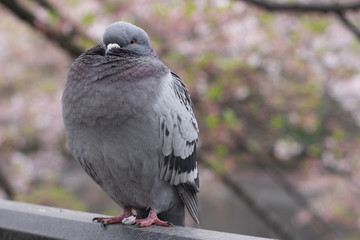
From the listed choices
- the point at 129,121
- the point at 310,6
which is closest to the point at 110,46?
the point at 129,121

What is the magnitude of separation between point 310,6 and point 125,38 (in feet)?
5.37

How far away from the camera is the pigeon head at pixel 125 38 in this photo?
185 cm

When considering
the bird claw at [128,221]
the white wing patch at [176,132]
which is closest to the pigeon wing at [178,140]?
the white wing patch at [176,132]

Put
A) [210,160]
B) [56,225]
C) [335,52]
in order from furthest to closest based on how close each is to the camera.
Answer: [335,52] < [210,160] < [56,225]

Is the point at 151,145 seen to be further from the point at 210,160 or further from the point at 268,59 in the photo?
the point at 268,59

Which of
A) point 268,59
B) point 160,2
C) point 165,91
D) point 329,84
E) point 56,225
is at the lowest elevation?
point 56,225

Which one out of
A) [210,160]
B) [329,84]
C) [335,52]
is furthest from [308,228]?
[210,160]

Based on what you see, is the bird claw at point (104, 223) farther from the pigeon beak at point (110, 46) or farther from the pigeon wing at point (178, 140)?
the pigeon beak at point (110, 46)

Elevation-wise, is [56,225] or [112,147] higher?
[112,147]

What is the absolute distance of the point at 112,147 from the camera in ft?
5.82

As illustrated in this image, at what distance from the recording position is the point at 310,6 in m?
3.02

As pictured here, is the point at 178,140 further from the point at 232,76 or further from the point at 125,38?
the point at 232,76

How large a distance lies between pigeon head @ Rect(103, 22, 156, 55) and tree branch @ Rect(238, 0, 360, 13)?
1.50 m

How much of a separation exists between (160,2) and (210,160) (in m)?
1.96
